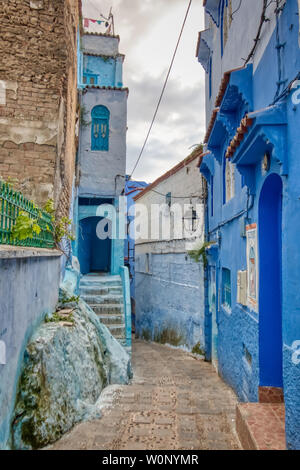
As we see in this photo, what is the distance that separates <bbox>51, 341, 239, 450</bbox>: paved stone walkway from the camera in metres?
4.29

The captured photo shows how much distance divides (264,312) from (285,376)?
1283 mm

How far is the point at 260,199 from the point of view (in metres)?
4.89

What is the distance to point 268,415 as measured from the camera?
409cm

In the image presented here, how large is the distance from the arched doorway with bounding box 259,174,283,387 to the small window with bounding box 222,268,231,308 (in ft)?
9.75

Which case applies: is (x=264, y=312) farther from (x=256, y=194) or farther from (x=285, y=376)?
(x=256, y=194)

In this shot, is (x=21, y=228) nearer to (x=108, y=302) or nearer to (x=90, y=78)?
(x=108, y=302)

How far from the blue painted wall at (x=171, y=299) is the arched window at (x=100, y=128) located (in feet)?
17.9

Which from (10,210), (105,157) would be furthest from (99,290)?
(10,210)

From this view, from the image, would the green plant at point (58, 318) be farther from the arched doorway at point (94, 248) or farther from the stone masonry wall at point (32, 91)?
the arched doorway at point (94, 248)

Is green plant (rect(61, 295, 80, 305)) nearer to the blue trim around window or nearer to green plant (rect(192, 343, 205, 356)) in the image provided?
green plant (rect(192, 343, 205, 356))

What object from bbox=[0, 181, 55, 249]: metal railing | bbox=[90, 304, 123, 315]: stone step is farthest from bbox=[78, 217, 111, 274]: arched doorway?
bbox=[0, 181, 55, 249]: metal railing

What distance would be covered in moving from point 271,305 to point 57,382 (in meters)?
3.11

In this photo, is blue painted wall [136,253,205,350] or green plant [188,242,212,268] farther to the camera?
blue painted wall [136,253,205,350]

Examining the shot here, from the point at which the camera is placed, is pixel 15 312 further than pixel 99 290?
No
